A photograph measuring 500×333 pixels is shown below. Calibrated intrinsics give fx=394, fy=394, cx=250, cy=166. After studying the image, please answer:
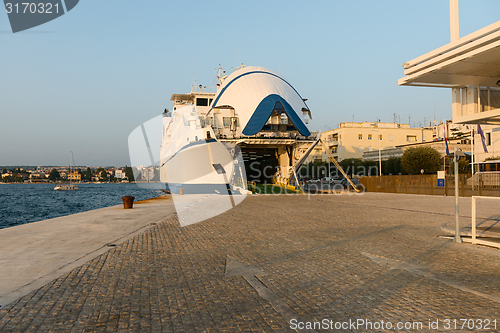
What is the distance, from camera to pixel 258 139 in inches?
1380

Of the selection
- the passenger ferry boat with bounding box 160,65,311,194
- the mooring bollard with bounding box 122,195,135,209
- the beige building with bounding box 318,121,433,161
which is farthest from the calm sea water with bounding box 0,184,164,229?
the beige building with bounding box 318,121,433,161

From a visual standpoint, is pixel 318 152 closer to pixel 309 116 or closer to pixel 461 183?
pixel 309 116

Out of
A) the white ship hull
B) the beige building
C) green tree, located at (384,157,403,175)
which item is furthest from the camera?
the beige building

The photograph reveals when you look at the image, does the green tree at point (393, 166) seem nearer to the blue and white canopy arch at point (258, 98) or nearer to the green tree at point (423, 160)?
the green tree at point (423, 160)

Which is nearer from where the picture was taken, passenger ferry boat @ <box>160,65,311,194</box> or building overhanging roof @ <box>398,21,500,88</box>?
building overhanging roof @ <box>398,21,500,88</box>

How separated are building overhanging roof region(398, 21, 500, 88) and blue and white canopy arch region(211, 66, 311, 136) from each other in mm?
26507

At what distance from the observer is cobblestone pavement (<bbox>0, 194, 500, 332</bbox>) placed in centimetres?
416

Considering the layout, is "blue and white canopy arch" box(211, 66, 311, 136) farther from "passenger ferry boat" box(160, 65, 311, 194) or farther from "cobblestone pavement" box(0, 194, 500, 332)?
"cobblestone pavement" box(0, 194, 500, 332)

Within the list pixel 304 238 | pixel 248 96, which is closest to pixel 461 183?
pixel 248 96

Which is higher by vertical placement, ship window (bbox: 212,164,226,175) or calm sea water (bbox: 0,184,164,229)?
ship window (bbox: 212,164,226,175)

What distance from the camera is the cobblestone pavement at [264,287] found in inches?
164

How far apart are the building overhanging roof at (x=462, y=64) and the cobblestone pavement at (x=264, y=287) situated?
361cm

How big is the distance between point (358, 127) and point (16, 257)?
3241 inches

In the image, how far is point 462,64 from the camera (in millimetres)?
7395
